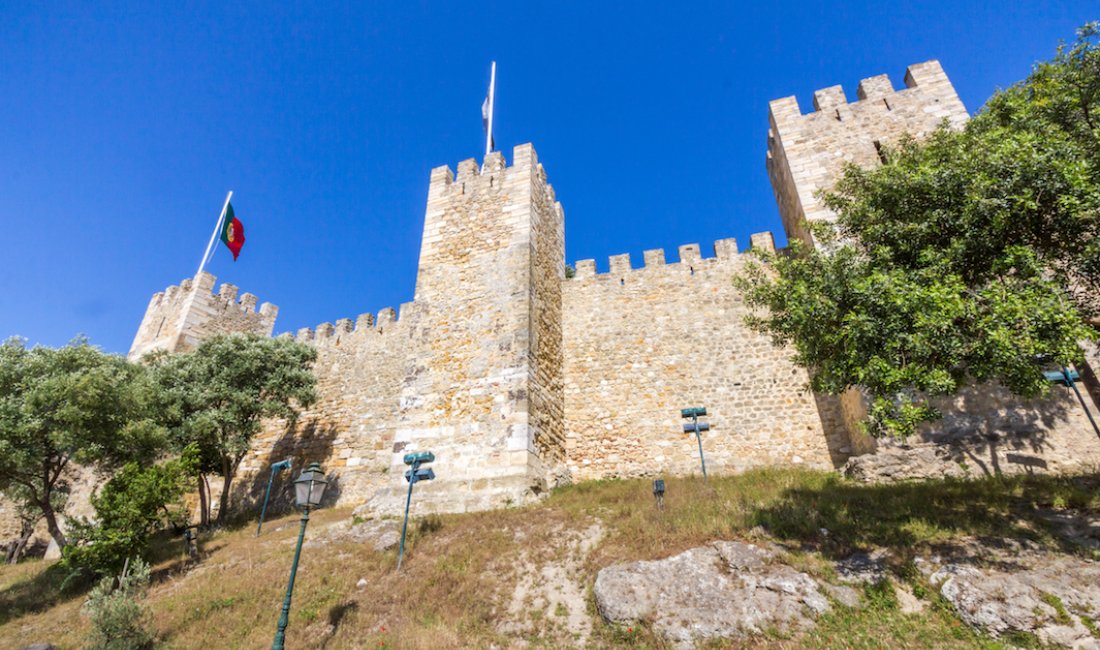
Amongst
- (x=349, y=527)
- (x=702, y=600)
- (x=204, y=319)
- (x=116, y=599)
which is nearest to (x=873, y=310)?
(x=702, y=600)

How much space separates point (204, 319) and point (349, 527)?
15.8 meters

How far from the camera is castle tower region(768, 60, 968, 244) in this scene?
43.7 ft

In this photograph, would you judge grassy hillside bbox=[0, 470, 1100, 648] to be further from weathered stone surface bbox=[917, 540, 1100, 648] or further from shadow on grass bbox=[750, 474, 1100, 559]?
weathered stone surface bbox=[917, 540, 1100, 648]

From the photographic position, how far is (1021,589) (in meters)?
5.28

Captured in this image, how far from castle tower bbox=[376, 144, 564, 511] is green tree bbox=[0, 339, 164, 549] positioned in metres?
6.53

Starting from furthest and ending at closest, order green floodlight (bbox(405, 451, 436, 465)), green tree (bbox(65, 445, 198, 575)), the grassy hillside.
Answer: green floodlight (bbox(405, 451, 436, 465)), green tree (bbox(65, 445, 198, 575)), the grassy hillside

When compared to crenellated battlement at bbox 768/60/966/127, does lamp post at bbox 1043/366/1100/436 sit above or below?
below

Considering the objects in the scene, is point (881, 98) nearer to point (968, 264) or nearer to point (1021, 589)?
point (968, 264)

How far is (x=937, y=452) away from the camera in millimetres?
9180

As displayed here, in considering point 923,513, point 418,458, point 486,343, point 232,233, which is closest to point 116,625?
point 418,458

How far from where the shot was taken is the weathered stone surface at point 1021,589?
4887 millimetres

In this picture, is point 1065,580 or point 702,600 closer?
point 1065,580

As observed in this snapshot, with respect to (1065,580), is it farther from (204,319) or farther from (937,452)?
(204,319)

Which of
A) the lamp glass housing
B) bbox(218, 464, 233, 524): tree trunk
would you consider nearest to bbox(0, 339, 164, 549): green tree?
bbox(218, 464, 233, 524): tree trunk
